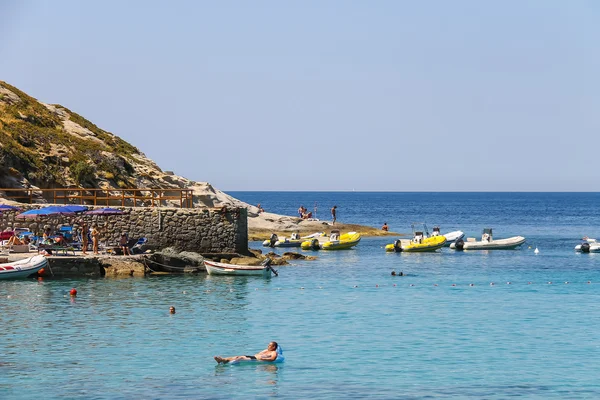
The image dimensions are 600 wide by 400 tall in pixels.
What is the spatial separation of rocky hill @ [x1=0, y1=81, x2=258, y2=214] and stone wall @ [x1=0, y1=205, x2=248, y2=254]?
348 inches

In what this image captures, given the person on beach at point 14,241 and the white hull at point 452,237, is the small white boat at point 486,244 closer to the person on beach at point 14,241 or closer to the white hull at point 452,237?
the white hull at point 452,237

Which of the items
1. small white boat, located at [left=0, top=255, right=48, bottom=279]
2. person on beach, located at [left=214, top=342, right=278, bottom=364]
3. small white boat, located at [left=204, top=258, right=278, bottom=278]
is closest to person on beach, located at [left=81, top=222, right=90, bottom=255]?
small white boat, located at [left=0, top=255, right=48, bottom=279]

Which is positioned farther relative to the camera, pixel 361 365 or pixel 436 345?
pixel 436 345

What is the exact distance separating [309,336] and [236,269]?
55.9 ft

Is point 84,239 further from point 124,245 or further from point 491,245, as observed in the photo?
point 491,245

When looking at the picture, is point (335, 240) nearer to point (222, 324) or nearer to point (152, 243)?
point (152, 243)

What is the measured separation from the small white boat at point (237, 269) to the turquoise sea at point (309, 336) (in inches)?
26.9

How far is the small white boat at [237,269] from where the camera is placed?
4806 centimetres

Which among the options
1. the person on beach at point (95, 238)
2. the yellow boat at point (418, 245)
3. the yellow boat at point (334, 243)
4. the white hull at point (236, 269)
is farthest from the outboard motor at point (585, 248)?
the person on beach at point (95, 238)

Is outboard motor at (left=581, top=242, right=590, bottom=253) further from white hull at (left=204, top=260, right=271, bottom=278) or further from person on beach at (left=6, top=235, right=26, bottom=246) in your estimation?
person on beach at (left=6, top=235, right=26, bottom=246)

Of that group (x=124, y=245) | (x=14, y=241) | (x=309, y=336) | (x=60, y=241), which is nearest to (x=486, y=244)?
(x=124, y=245)

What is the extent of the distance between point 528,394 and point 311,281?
84.9ft

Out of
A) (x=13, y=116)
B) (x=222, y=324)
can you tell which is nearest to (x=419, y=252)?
(x=13, y=116)

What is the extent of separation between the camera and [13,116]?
2842 inches
